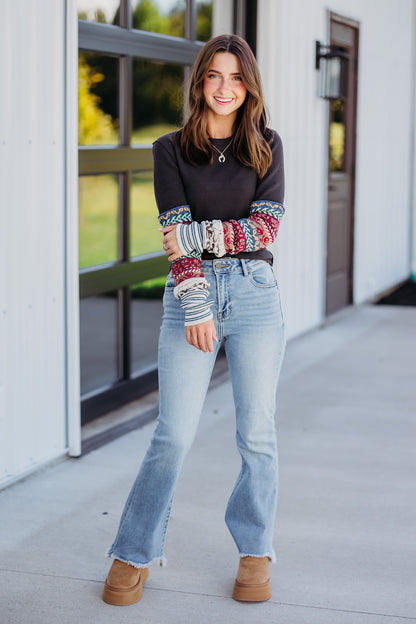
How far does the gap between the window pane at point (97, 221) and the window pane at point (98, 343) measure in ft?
14.5

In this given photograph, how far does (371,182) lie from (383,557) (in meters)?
6.12

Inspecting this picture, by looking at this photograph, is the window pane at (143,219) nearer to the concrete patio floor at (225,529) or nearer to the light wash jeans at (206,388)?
the concrete patio floor at (225,529)

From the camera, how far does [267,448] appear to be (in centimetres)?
276

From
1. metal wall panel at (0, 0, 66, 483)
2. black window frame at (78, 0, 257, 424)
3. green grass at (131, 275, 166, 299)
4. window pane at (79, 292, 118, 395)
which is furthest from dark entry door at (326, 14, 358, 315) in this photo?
metal wall panel at (0, 0, 66, 483)

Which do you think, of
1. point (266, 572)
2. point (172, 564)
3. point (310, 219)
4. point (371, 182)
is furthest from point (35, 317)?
point (371, 182)

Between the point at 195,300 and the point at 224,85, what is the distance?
58 centimetres

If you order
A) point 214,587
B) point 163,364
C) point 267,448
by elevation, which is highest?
point 163,364

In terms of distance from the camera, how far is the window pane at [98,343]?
553cm

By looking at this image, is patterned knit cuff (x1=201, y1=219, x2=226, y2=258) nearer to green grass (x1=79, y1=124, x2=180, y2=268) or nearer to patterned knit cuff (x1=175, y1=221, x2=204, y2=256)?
patterned knit cuff (x1=175, y1=221, x2=204, y2=256)

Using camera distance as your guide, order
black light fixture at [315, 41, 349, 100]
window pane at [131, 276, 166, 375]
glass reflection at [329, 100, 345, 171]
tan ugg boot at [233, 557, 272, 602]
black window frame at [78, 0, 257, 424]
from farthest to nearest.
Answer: glass reflection at [329, 100, 345, 171], black light fixture at [315, 41, 349, 100], window pane at [131, 276, 166, 375], black window frame at [78, 0, 257, 424], tan ugg boot at [233, 557, 272, 602]

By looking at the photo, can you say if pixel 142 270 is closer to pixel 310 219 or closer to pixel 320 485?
pixel 320 485

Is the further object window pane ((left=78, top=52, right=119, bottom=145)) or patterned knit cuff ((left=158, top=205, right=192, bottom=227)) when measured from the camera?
window pane ((left=78, top=52, right=119, bottom=145))

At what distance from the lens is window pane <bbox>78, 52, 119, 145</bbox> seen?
15.0 metres

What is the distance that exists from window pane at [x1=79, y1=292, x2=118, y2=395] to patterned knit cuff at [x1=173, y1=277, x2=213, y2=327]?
8.15 ft
